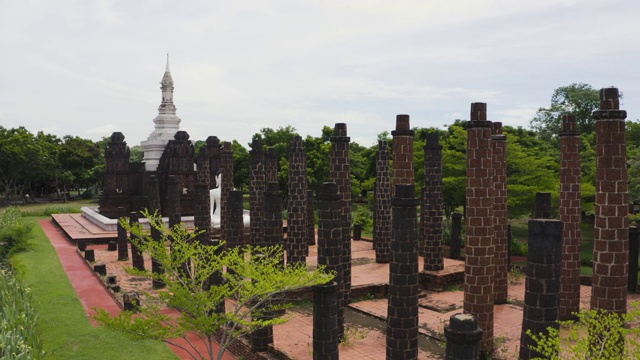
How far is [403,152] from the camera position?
16094mm

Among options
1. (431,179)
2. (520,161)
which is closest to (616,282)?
(431,179)

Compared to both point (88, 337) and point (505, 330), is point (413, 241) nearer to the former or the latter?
point (505, 330)

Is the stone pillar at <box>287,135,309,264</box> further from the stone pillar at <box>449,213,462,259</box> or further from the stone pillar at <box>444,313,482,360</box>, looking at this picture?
the stone pillar at <box>444,313,482,360</box>

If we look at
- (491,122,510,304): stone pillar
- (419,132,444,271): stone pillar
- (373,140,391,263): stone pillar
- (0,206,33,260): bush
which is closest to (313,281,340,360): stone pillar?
(491,122,510,304): stone pillar

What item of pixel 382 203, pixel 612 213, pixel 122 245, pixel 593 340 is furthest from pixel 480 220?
pixel 122 245

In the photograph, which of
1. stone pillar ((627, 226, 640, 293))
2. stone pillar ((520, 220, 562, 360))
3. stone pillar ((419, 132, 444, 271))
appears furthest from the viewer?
stone pillar ((627, 226, 640, 293))

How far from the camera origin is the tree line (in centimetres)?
2352

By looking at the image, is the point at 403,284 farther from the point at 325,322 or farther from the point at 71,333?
the point at 71,333

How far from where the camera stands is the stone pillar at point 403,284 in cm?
968

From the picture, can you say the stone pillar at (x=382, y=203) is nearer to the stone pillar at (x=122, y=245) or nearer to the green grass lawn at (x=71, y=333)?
the green grass lawn at (x=71, y=333)

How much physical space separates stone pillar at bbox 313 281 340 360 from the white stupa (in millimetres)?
28757

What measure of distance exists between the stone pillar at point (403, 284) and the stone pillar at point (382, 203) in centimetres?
997

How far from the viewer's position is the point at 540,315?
25.0 feet

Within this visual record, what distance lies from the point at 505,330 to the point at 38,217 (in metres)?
38.7
